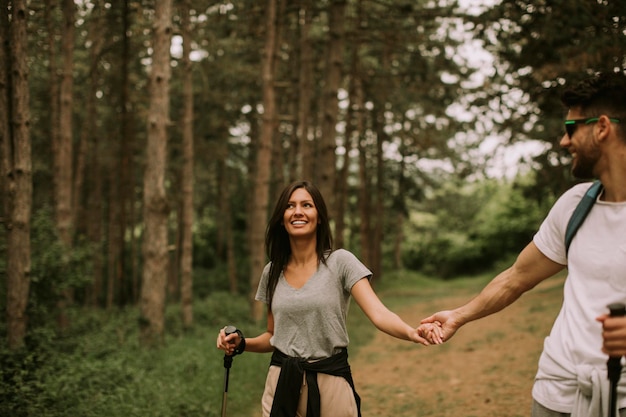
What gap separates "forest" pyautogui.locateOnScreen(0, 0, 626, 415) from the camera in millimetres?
9477

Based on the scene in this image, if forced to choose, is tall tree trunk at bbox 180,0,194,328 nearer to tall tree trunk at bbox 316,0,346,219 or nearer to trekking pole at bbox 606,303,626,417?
tall tree trunk at bbox 316,0,346,219

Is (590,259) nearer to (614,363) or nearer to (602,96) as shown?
(614,363)

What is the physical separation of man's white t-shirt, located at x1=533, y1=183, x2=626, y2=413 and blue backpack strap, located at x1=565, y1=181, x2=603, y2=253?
0.02 meters

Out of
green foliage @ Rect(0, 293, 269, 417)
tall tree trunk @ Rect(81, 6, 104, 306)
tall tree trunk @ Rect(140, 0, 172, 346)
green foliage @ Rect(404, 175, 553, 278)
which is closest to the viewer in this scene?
green foliage @ Rect(0, 293, 269, 417)

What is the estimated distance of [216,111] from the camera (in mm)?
24281

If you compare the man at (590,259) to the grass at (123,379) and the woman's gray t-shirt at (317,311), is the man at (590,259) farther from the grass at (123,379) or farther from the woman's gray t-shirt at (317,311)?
the grass at (123,379)

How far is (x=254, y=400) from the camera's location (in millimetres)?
9125

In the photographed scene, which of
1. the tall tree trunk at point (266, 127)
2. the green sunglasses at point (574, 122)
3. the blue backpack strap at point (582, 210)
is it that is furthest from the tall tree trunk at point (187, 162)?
the blue backpack strap at point (582, 210)

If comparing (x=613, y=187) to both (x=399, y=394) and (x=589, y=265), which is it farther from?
(x=399, y=394)

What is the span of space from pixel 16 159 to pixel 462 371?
8.13m

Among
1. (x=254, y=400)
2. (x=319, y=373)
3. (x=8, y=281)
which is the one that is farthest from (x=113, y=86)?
(x=319, y=373)

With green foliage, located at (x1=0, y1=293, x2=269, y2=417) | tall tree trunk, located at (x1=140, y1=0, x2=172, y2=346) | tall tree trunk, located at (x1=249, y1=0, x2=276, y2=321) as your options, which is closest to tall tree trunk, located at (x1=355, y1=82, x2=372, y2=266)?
tall tree trunk, located at (x1=249, y1=0, x2=276, y2=321)

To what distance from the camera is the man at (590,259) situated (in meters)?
2.88

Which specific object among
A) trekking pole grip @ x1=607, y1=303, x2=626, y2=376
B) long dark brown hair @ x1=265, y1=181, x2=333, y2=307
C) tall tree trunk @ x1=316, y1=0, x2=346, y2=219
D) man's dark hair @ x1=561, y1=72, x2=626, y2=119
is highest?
tall tree trunk @ x1=316, y1=0, x2=346, y2=219
